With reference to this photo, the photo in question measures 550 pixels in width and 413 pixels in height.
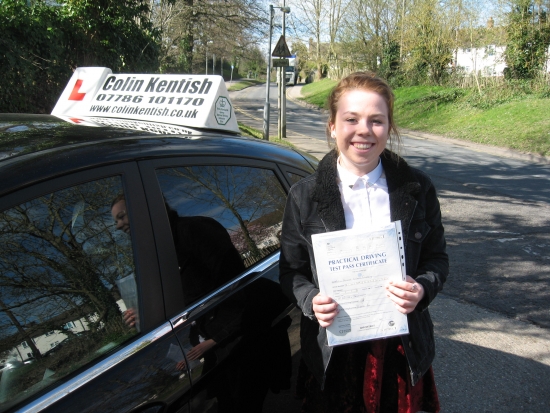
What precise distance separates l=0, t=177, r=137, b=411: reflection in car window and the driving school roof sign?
833 millimetres

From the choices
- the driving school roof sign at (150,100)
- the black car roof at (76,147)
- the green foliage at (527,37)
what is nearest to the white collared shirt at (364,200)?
the black car roof at (76,147)

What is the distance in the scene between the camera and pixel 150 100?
109 inches

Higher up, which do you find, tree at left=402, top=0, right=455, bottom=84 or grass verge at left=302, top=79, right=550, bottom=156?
tree at left=402, top=0, right=455, bottom=84

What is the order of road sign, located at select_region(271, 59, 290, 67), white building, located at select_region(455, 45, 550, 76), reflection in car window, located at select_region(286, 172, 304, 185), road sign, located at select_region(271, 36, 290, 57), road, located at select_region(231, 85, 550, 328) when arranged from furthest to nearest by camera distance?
white building, located at select_region(455, 45, 550, 76) → road sign, located at select_region(271, 59, 290, 67) → road sign, located at select_region(271, 36, 290, 57) → road, located at select_region(231, 85, 550, 328) → reflection in car window, located at select_region(286, 172, 304, 185)

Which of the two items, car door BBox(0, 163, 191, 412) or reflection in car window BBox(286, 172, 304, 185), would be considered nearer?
car door BBox(0, 163, 191, 412)

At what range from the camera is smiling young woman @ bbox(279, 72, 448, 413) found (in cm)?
173

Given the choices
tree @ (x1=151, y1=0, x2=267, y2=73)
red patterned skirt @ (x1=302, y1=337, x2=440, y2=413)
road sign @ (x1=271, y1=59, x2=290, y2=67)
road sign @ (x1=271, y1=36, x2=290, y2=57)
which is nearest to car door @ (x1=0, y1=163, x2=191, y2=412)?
red patterned skirt @ (x1=302, y1=337, x2=440, y2=413)

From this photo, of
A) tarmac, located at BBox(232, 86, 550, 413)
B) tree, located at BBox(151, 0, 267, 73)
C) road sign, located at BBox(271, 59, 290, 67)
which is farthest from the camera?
tree, located at BBox(151, 0, 267, 73)

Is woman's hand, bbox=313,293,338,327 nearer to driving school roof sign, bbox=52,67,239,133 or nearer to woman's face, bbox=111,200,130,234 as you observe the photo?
woman's face, bbox=111,200,130,234

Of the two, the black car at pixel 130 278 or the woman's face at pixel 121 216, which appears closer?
the black car at pixel 130 278

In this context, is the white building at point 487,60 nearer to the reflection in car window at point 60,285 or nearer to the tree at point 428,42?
the tree at point 428,42

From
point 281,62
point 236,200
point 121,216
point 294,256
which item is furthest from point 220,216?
point 281,62

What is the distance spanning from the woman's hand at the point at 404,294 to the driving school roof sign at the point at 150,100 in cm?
125

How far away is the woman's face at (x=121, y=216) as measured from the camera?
1.57 meters
